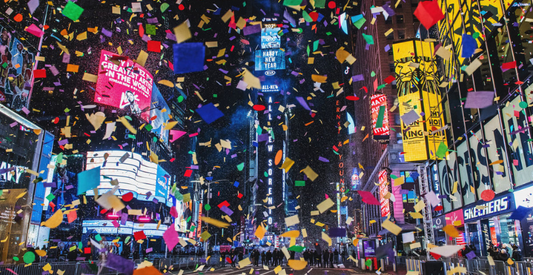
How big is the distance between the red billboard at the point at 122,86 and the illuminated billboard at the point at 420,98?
88.2ft

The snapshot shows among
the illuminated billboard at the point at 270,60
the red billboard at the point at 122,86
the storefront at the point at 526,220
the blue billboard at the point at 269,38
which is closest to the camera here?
the storefront at the point at 526,220

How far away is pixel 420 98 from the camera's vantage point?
64.9ft

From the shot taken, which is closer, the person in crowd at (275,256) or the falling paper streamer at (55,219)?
the falling paper streamer at (55,219)

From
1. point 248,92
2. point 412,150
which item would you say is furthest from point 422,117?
point 248,92

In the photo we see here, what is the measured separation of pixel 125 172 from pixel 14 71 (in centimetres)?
2196

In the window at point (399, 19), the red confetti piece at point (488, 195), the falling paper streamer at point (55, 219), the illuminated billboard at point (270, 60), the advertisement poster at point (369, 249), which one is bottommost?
the advertisement poster at point (369, 249)

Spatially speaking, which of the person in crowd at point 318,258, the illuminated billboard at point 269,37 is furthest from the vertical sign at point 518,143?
the illuminated billboard at point 269,37

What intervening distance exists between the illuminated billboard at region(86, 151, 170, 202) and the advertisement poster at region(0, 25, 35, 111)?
16719 millimetres

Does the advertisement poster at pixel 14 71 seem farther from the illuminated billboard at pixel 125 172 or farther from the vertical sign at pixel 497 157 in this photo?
the vertical sign at pixel 497 157

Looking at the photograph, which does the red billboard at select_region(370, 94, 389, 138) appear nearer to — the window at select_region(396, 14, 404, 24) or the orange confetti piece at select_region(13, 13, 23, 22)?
the window at select_region(396, 14, 404, 24)

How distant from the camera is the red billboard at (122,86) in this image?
37.4 m

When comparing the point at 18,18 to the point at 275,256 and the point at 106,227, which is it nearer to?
the point at 275,256

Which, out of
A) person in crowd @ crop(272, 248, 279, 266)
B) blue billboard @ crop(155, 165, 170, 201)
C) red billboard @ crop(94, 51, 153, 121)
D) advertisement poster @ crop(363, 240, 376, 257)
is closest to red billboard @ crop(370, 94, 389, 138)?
advertisement poster @ crop(363, 240, 376, 257)

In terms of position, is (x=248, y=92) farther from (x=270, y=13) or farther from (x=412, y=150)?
(x=412, y=150)
